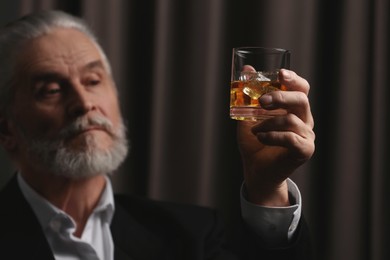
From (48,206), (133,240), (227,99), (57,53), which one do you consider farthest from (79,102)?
(227,99)

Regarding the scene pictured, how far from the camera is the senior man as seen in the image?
1.40 m

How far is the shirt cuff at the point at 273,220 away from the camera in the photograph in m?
1.39

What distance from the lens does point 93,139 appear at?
151 cm

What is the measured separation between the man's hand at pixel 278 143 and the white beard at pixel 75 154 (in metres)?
0.39

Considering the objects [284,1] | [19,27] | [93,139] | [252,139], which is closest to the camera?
[252,139]

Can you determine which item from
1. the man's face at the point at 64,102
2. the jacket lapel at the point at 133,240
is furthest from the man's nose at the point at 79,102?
the jacket lapel at the point at 133,240

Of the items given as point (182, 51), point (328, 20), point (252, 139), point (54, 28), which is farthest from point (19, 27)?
point (328, 20)

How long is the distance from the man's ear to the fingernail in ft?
2.78

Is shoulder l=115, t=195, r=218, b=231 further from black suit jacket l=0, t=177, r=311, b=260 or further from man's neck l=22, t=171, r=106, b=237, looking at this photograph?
man's neck l=22, t=171, r=106, b=237

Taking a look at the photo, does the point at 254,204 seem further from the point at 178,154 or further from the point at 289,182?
the point at 178,154

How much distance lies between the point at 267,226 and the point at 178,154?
1.71ft

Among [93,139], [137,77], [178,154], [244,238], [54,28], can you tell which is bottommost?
[244,238]

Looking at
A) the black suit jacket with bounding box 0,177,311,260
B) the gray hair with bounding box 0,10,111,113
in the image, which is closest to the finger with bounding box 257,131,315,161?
the black suit jacket with bounding box 0,177,311,260

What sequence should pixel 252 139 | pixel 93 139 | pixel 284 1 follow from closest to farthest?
1. pixel 252 139
2. pixel 93 139
3. pixel 284 1
